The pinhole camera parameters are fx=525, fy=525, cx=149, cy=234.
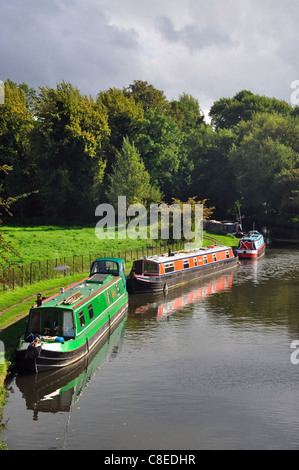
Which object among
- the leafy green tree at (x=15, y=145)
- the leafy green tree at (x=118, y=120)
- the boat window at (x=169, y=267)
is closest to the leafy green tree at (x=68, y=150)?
the leafy green tree at (x=15, y=145)

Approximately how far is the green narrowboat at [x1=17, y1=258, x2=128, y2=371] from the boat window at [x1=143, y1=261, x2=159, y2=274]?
536 inches

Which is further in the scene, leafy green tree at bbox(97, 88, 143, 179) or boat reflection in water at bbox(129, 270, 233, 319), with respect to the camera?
leafy green tree at bbox(97, 88, 143, 179)

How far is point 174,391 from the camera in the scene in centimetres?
2289

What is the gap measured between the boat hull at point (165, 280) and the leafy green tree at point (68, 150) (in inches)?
1492

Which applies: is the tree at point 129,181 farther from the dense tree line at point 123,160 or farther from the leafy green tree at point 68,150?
the leafy green tree at point 68,150

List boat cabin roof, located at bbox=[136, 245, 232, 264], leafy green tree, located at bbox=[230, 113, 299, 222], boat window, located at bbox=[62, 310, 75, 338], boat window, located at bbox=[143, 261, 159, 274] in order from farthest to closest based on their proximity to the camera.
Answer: leafy green tree, located at bbox=[230, 113, 299, 222]
boat cabin roof, located at bbox=[136, 245, 232, 264]
boat window, located at bbox=[143, 261, 159, 274]
boat window, located at bbox=[62, 310, 75, 338]

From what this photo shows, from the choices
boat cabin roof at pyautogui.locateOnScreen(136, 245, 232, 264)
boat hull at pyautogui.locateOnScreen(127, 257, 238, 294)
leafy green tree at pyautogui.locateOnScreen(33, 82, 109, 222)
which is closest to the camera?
boat hull at pyautogui.locateOnScreen(127, 257, 238, 294)

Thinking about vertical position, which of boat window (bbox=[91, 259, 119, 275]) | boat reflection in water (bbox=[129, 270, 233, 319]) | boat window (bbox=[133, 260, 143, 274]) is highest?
boat window (bbox=[91, 259, 119, 275])

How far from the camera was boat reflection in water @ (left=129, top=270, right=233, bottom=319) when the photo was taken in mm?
39156

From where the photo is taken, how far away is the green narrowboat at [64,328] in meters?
24.4

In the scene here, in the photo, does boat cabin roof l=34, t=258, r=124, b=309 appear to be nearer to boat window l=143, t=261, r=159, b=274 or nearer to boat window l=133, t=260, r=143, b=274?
boat window l=133, t=260, r=143, b=274

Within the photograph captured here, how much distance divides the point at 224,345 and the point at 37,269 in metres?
20.5

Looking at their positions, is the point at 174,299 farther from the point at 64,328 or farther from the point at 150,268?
the point at 64,328

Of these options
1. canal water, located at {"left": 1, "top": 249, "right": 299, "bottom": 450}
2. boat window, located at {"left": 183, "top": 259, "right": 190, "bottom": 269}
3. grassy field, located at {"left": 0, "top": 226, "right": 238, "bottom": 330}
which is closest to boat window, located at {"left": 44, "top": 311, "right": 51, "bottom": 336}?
canal water, located at {"left": 1, "top": 249, "right": 299, "bottom": 450}
